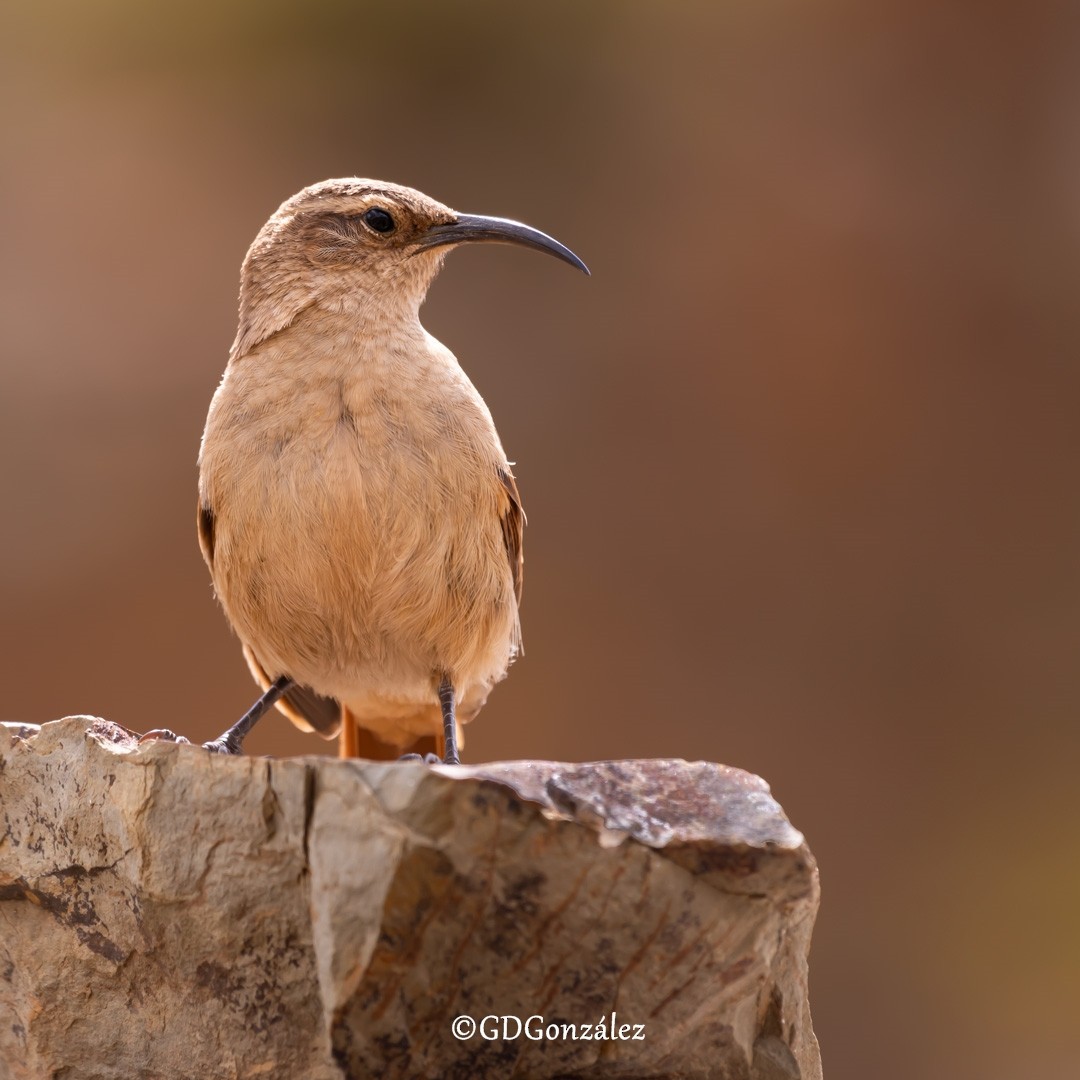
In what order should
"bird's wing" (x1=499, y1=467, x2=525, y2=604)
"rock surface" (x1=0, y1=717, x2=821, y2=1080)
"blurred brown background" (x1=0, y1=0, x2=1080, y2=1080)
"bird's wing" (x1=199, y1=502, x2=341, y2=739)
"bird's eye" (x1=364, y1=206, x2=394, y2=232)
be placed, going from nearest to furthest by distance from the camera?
1. "rock surface" (x1=0, y1=717, x2=821, y2=1080)
2. "bird's eye" (x1=364, y1=206, x2=394, y2=232)
3. "bird's wing" (x1=499, y1=467, x2=525, y2=604)
4. "bird's wing" (x1=199, y1=502, x2=341, y2=739)
5. "blurred brown background" (x1=0, y1=0, x2=1080, y2=1080)

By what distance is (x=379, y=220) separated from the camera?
423cm

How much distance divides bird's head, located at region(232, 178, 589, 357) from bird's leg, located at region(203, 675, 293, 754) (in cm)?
110

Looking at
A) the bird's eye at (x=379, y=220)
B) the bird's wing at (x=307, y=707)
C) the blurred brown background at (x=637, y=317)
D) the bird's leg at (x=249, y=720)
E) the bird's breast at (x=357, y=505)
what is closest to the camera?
the bird's breast at (x=357, y=505)

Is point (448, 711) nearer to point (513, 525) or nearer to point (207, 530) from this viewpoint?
point (513, 525)

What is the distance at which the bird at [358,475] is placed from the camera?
3828mm

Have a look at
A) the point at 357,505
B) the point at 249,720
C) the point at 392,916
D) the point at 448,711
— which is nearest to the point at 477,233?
the point at 357,505

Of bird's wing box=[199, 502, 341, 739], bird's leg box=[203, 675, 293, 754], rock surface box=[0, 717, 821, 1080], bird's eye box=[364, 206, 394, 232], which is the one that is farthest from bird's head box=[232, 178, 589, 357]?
rock surface box=[0, 717, 821, 1080]

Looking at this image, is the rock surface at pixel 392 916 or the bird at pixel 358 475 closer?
the rock surface at pixel 392 916

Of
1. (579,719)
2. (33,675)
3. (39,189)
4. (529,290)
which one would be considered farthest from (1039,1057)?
(39,189)

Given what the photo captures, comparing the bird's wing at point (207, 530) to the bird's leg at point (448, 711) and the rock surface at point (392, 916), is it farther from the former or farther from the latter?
the rock surface at point (392, 916)

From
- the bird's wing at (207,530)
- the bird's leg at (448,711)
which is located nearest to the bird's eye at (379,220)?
the bird's wing at (207,530)

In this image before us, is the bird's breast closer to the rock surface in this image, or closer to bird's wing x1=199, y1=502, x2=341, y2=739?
bird's wing x1=199, y1=502, x2=341, y2=739

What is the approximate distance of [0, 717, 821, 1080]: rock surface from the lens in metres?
2.64

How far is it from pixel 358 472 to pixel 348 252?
0.82 m
